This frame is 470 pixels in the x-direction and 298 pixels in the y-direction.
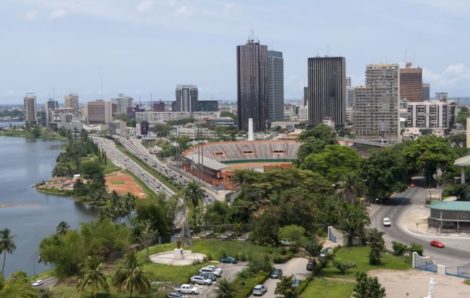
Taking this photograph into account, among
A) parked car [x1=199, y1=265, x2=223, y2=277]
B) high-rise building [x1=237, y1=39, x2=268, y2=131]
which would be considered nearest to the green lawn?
parked car [x1=199, y1=265, x2=223, y2=277]

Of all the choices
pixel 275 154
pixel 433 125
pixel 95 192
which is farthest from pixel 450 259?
pixel 433 125

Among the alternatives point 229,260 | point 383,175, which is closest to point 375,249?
point 229,260

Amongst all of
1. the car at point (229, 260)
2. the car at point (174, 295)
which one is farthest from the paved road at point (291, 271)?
the car at point (174, 295)

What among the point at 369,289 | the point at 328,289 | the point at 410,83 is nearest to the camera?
the point at 369,289

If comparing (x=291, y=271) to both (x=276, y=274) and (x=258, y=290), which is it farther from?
(x=258, y=290)

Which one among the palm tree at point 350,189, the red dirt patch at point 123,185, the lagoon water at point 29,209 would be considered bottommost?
the lagoon water at point 29,209

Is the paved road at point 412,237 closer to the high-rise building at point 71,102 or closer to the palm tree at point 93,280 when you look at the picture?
the palm tree at point 93,280
